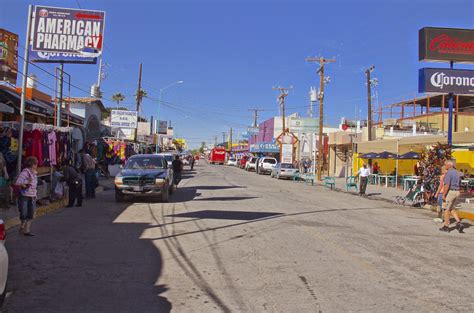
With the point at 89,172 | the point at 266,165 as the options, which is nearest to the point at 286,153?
the point at 266,165

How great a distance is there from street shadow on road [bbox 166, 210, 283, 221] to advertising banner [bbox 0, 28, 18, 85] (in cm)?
779

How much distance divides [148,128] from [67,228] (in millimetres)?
59867

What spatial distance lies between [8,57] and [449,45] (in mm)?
16848

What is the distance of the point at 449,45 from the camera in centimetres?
1967

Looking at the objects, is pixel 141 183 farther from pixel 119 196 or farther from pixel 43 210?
pixel 43 210

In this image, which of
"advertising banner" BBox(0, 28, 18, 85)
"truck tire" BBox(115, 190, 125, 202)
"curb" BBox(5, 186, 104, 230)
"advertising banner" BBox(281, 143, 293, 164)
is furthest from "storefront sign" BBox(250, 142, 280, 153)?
"curb" BBox(5, 186, 104, 230)

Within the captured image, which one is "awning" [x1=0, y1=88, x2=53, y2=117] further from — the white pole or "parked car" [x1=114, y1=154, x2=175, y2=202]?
"parked car" [x1=114, y1=154, x2=175, y2=202]

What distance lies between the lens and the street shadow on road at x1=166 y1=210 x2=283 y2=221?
1309 cm

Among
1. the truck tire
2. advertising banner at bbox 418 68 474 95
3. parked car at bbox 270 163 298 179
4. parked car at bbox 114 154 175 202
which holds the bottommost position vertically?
the truck tire

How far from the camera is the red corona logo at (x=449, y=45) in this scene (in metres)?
19.6

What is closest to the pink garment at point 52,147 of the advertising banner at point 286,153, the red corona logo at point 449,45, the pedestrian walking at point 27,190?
the pedestrian walking at point 27,190

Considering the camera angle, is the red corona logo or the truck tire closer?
the truck tire

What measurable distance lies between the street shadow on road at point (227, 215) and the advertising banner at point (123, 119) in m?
22.7

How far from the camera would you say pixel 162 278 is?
6594 millimetres
